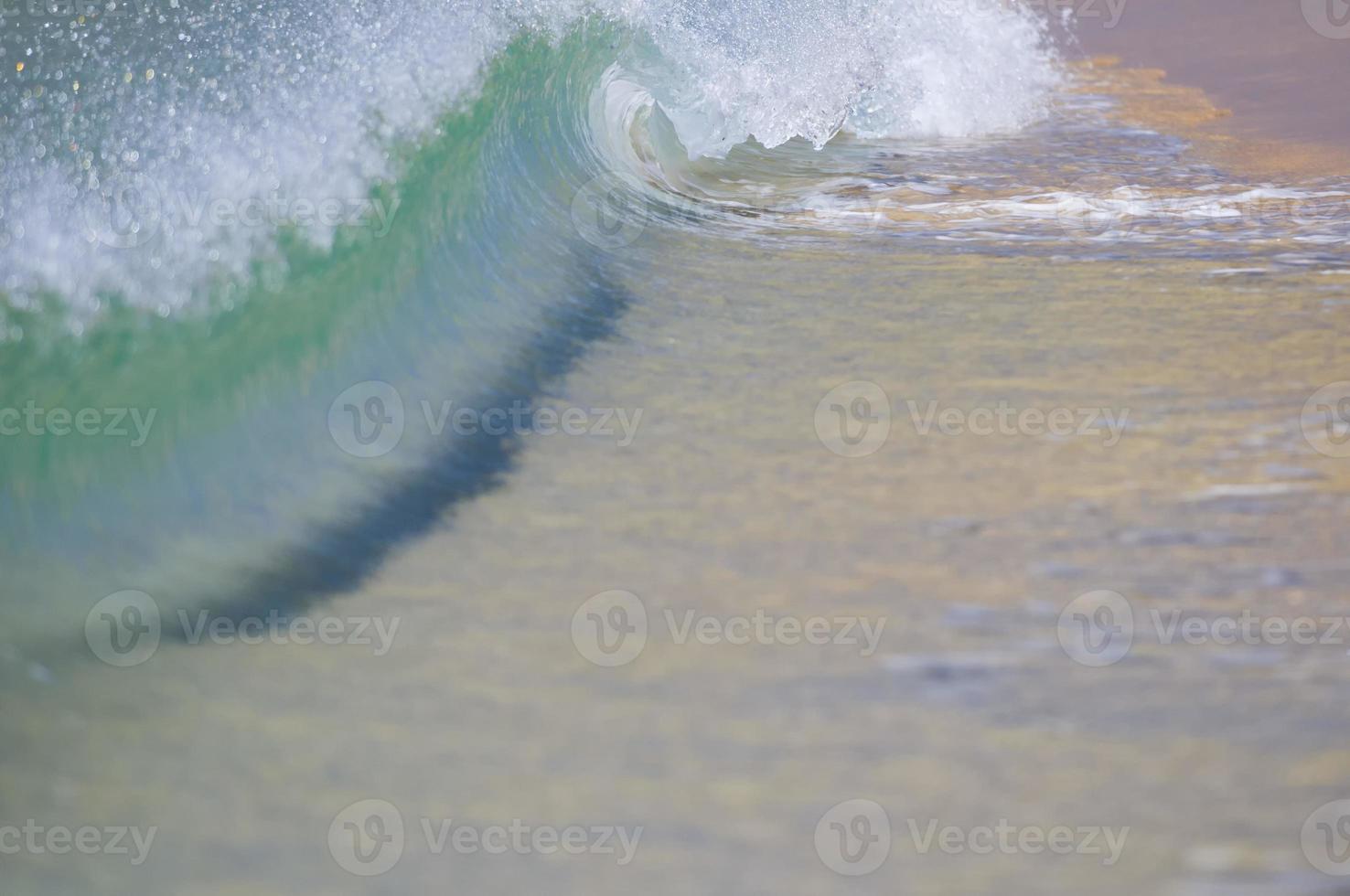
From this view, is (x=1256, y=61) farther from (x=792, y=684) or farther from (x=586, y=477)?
(x=792, y=684)

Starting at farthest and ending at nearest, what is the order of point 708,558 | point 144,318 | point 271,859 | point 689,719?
point 144,318
point 708,558
point 689,719
point 271,859

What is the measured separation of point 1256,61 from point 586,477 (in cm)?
502

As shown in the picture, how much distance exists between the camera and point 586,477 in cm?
213

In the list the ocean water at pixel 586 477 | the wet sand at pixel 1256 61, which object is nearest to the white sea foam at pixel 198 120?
the ocean water at pixel 586 477

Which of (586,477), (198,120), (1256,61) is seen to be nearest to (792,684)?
(586,477)

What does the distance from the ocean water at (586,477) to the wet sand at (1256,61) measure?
66cm

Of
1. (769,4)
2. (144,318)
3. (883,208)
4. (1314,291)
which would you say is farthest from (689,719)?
(769,4)

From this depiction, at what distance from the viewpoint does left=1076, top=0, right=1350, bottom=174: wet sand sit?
14.8 feet

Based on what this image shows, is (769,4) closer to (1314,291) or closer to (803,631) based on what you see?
(1314,291)

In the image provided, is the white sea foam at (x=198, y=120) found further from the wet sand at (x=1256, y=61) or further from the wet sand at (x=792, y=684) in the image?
the wet sand at (x=1256, y=61)

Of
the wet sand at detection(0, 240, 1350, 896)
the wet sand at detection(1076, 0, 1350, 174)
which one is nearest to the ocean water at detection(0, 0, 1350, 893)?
the wet sand at detection(0, 240, 1350, 896)

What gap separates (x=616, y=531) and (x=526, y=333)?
1.08 meters

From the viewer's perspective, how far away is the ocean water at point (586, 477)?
1.40 metres

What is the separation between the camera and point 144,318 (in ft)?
7.79
